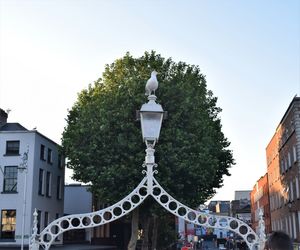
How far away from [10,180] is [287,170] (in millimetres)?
23020

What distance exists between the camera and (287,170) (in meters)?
41.5

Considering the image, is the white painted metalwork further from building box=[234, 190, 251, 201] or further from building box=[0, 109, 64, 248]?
building box=[234, 190, 251, 201]

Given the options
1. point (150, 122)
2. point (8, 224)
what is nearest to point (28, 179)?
point (8, 224)

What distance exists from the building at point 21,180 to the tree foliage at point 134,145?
7.21m

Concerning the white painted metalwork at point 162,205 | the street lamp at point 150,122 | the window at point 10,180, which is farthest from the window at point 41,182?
the street lamp at point 150,122

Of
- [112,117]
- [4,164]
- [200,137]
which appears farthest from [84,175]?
[4,164]

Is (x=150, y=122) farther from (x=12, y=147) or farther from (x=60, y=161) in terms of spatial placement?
(x=60, y=161)

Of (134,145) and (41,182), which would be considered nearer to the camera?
(134,145)

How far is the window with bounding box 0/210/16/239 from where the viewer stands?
33594 mm

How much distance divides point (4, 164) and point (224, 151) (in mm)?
15725

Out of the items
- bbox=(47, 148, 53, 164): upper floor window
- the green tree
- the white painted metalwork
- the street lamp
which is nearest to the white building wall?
bbox=(47, 148, 53, 164): upper floor window

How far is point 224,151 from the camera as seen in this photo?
32469 millimetres

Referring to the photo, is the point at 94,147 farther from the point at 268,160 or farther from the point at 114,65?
the point at 268,160

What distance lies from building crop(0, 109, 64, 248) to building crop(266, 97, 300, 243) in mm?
19165
